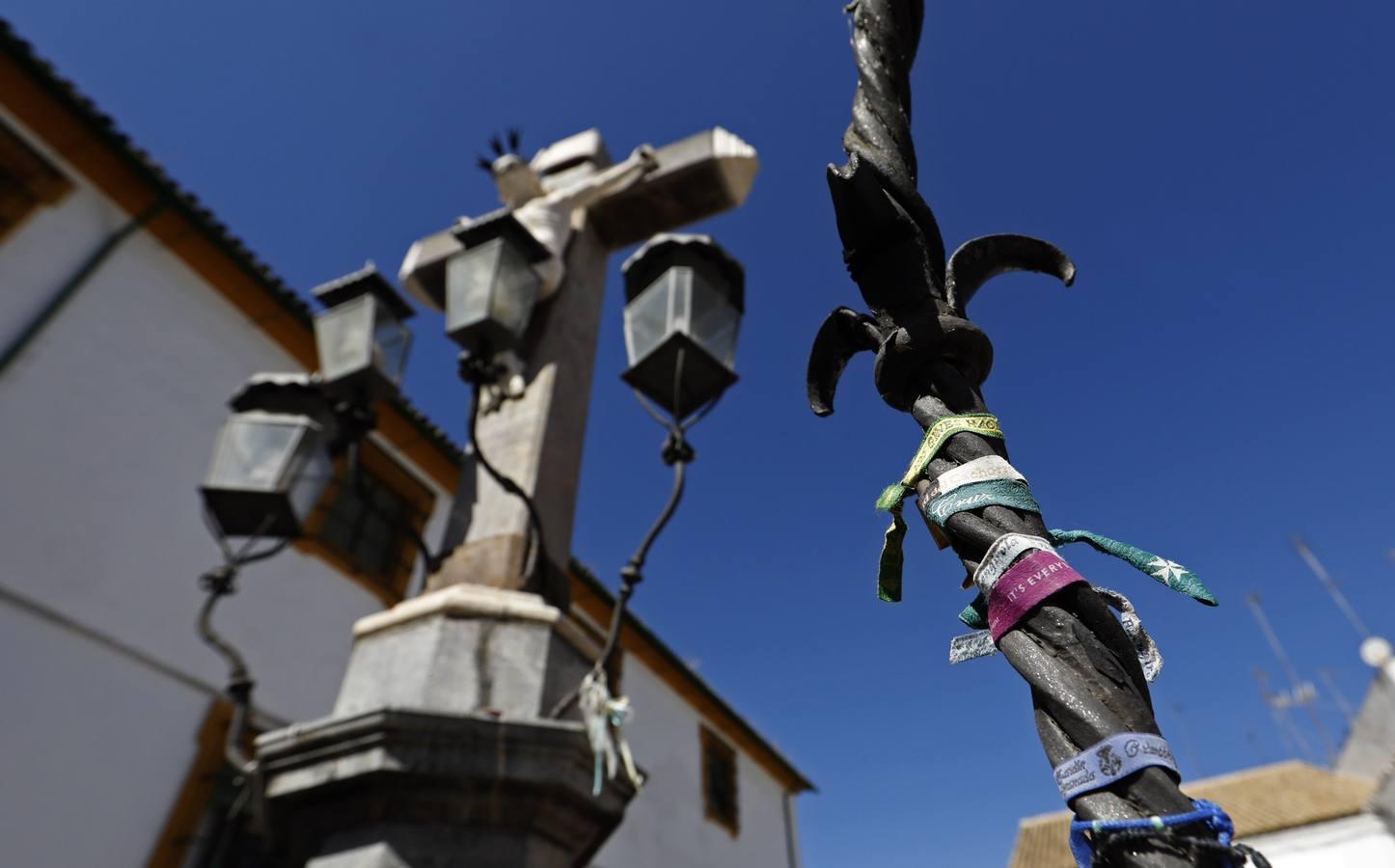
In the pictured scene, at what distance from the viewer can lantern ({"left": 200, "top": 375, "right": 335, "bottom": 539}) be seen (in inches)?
140

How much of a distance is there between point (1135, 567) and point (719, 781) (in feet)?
46.3

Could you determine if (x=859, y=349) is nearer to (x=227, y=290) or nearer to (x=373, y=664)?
(x=373, y=664)

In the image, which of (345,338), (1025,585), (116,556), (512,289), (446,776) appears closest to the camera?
(1025,585)

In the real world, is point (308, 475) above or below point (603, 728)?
above

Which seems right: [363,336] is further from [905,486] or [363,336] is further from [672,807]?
[672,807]

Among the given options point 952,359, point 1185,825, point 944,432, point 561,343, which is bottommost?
point 1185,825

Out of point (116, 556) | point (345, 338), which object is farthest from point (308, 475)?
point (116, 556)

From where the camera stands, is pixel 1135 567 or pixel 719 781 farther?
pixel 719 781

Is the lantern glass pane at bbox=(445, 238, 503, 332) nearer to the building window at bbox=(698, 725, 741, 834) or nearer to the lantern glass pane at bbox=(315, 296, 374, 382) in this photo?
the lantern glass pane at bbox=(315, 296, 374, 382)

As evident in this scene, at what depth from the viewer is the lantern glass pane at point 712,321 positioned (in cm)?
329

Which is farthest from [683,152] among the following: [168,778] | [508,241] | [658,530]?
[168,778]

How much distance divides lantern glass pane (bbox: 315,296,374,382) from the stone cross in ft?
1.87

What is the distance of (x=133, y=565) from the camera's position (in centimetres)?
655

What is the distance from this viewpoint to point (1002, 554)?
2.73 feet
